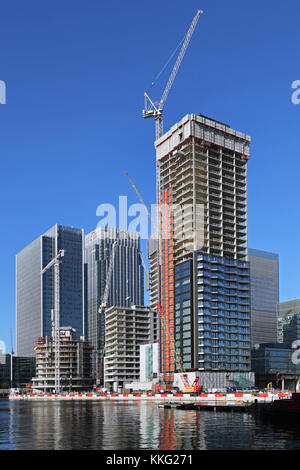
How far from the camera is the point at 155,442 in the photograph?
78875mm

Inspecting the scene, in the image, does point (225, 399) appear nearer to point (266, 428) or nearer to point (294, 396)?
point (294, 396)

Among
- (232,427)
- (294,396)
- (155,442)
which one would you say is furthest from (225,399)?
(155,442)

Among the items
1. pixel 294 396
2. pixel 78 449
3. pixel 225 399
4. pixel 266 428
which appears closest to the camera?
pixel 78 449
